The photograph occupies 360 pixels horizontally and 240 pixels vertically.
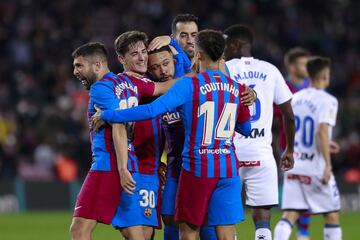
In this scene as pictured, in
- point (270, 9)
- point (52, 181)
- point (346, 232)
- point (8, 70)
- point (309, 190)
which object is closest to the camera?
point (309, 190)

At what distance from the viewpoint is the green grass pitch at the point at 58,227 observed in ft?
46.6

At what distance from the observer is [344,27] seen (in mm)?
25016

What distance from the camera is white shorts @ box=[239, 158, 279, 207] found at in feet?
31.2

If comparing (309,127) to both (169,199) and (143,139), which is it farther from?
(143,139)

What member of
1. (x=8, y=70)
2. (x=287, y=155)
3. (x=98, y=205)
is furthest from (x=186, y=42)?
(x=8, y=70)

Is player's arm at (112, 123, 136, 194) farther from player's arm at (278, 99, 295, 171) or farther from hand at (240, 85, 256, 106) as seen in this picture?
player's arm at (278, 99, 295, 171)

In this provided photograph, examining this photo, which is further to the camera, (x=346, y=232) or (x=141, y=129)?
(x=346, y=232)

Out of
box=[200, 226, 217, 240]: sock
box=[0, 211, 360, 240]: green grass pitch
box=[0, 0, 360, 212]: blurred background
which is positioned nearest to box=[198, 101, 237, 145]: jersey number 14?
box=[200, 226, 217, 240]: sock

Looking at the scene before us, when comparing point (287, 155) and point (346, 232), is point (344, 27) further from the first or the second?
point (287, 155)

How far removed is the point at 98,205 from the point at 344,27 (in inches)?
711

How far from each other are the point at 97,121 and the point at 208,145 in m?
0.90

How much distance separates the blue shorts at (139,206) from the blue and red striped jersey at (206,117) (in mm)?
368

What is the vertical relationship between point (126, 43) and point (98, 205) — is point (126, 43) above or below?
above

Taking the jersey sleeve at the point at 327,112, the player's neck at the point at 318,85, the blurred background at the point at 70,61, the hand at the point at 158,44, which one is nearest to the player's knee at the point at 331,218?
the jersey sleeve at the point at 327,112
